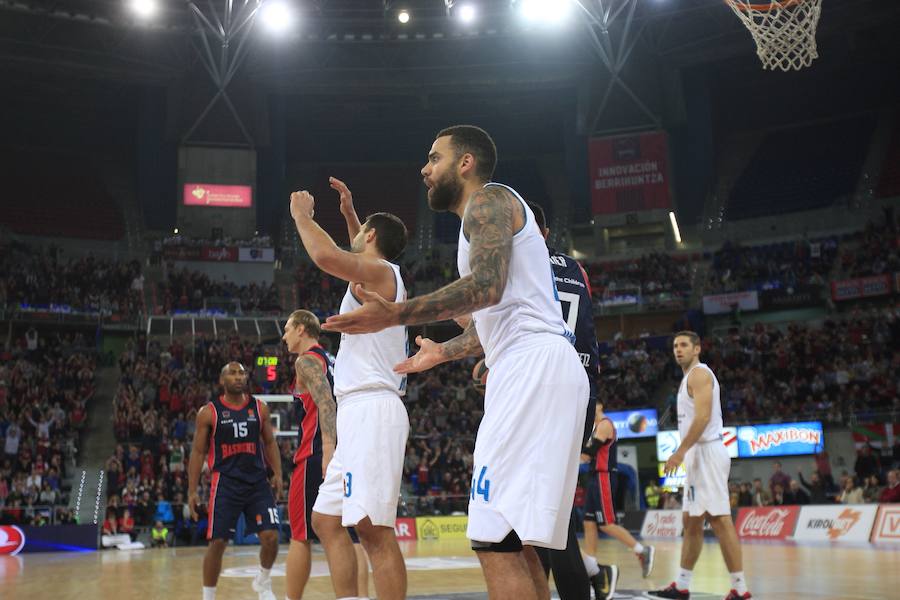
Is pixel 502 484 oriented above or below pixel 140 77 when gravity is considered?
below

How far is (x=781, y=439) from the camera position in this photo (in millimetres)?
24875

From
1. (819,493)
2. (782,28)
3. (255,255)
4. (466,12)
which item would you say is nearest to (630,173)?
(466,12)

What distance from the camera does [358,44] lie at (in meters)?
34.8

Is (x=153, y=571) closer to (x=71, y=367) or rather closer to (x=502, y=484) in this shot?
(x=502, y=484)

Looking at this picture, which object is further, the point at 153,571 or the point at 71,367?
the point at 71,367

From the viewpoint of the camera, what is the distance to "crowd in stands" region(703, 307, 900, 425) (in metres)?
25.1

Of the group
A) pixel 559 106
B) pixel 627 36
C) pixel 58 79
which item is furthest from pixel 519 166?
pixel 58 79

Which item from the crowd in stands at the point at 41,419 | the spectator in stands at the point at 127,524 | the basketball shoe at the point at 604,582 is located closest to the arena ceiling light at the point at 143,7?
the crowd in stands at the point at 41,419

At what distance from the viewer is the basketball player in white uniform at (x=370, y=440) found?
15.9 feet

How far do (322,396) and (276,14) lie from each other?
27060 millimetres

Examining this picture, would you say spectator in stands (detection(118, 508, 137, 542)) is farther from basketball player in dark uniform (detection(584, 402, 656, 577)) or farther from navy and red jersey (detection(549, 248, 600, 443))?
navy and red jersey (detection(549, 248, 600, 443))

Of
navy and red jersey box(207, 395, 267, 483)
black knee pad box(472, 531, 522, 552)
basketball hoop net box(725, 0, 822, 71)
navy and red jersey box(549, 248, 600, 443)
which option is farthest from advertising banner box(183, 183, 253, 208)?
black knee pad box(472, 531, 522, 552)

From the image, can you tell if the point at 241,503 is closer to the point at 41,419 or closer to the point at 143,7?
the point at 41,419

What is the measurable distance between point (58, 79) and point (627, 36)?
21.8 meters
